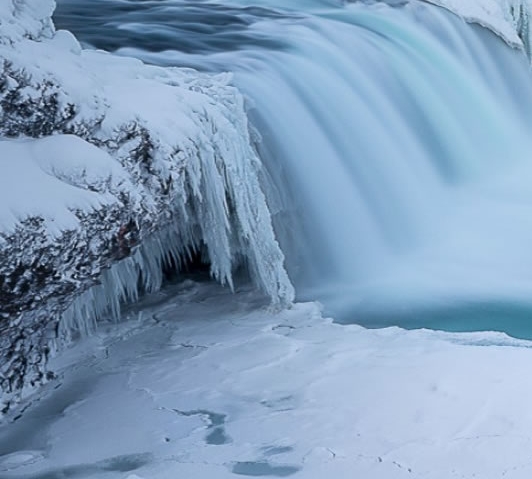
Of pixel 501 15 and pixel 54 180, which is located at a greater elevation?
pixel 501 15

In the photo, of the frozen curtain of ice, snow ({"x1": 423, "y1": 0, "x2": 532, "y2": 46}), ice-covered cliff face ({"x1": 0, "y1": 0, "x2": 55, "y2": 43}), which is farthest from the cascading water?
ice-covered cliff face ({"x1": 0, "y1": 0, "x2": 55, "y2": 43})

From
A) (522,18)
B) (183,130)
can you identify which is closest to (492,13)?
(522,18)

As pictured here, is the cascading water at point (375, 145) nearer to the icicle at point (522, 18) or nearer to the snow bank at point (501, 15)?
the snow bank at point (501, 15)

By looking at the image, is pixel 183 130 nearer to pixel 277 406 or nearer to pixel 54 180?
pixel 54 180

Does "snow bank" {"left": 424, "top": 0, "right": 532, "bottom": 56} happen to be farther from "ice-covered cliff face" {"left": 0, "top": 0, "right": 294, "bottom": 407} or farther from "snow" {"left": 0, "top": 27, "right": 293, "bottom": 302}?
"ice-covered cliff face" {"left": 0, "top": 0, "right": 294, "bottom": 407}

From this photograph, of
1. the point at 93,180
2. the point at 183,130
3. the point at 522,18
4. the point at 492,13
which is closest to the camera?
the point at 93,180

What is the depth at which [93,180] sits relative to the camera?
2.47m

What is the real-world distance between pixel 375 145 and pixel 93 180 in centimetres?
Answer: 248

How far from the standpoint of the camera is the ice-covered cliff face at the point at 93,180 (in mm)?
2293

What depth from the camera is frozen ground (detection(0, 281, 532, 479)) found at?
225cm

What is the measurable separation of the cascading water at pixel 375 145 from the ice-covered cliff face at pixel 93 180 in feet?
1.72

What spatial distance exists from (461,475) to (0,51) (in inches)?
69.6

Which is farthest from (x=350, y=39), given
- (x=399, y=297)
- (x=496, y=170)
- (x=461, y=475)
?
(x=461, y=475)

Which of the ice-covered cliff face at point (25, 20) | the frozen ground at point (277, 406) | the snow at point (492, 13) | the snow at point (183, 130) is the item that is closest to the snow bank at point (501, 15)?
the snow at point (492, 13)
